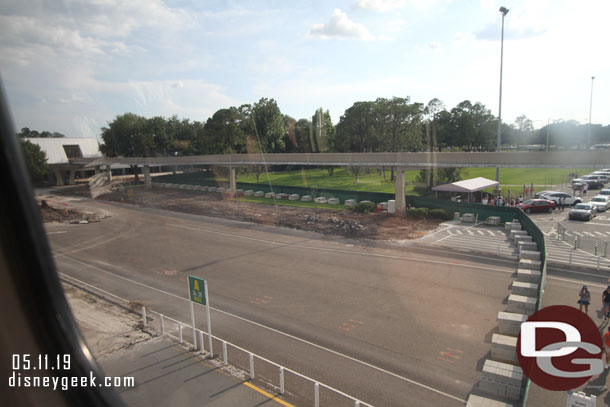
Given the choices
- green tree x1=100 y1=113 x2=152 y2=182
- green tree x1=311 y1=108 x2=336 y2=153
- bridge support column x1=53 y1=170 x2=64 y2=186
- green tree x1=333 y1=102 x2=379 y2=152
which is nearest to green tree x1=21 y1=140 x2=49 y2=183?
bridge support column x1=53 y1=170 x2=64 y2=186

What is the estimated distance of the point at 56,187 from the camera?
142 feet

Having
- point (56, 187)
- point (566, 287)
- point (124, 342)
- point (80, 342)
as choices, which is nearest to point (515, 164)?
point (566, 287)

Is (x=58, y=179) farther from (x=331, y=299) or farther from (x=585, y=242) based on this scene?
(x=585, y=242)

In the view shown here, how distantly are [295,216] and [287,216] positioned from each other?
0.58 meters

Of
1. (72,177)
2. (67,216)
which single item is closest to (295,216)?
(67,216)

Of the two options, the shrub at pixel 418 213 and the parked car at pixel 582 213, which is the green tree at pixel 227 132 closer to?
the shrub at pixel 418 213

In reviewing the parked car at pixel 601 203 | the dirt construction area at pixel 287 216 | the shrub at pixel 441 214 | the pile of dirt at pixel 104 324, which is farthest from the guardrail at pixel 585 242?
the pile of dirt at pixel 104 324

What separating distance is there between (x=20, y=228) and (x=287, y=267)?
13.3 metres

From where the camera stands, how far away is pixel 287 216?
1083 inches

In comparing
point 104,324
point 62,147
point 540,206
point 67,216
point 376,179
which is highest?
point 62,147

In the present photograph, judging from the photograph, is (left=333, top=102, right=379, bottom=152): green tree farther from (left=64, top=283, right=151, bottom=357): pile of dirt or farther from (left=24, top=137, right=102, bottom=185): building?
(left=64, top=283, right=151, bottom=357): pile of dirt

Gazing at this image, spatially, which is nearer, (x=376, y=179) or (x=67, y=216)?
(x=67, y=216)

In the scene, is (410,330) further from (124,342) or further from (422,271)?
(124,342)

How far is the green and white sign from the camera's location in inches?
348
